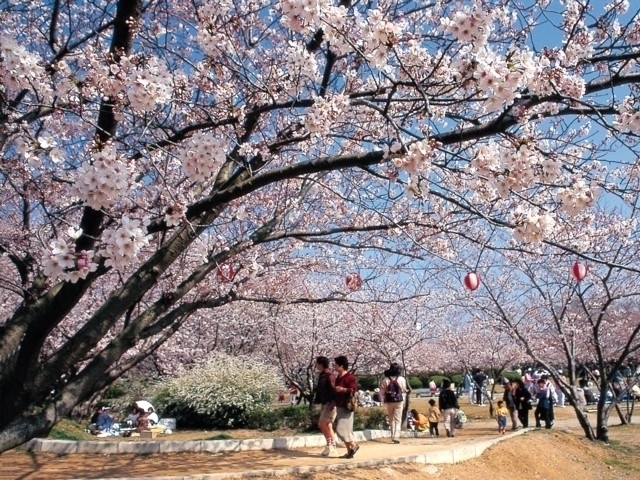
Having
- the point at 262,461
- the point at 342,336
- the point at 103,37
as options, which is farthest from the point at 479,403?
the point at 103,37

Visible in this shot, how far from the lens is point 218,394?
15.1 m

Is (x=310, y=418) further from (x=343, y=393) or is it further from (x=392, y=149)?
(x=392, y=149)

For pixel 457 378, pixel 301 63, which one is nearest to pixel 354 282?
pixel 301 63

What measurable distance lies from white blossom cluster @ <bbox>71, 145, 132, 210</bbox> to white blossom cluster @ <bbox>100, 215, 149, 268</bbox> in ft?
0.52

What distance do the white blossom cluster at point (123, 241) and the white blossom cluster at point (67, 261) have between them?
0.12 m

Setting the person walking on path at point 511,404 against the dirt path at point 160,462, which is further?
the person walking on path at point 511,404

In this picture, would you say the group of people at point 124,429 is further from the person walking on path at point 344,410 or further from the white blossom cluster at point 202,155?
the white blossom cluster at point 202,155

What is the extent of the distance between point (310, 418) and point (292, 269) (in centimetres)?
450

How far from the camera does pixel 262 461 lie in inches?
297

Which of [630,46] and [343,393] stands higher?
[630,46]

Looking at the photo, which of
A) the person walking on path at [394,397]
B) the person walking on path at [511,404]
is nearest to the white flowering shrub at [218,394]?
the person walking on path at [394,397]

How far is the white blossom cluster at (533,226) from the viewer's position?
364cm

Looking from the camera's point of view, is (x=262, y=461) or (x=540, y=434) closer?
(x=262, y=461)

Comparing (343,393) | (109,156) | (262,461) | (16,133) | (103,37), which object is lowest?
(262,461)
